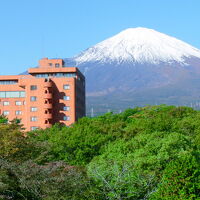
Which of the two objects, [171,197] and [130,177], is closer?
[171,197]

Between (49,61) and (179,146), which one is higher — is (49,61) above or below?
above

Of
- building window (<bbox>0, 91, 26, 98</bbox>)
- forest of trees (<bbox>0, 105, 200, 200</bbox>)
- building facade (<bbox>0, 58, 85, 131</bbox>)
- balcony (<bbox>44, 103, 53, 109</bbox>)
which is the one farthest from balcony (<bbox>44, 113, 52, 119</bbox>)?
forest of trees (<bbox>0, 105, 200, 200</bbox>)

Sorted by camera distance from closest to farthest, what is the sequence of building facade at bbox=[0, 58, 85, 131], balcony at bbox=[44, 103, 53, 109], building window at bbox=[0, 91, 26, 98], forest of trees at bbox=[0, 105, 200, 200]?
forest of trees at bbox=[0, 105, 200, 200]
balcony at bbox=[44, 103, 53, 109]
building facade at bbox=[0, 58, 85, 131]
building window at bbox=[0, 91, 26, 98]

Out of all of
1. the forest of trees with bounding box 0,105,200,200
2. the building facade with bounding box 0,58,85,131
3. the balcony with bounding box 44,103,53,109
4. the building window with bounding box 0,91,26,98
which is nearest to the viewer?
the forest of trees with bounding box 0,105,200,200

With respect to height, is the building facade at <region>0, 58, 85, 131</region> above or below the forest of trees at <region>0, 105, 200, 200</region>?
above

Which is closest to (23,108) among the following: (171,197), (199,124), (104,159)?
(199,124)

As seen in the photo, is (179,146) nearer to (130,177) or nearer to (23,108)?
(130,177)

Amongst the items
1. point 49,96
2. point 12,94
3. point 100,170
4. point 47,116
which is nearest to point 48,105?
point 49,96

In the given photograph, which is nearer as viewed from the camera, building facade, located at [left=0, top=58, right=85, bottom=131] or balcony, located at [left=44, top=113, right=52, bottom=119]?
balcony, located at [left=44, top=113, right=52, bottom=119]

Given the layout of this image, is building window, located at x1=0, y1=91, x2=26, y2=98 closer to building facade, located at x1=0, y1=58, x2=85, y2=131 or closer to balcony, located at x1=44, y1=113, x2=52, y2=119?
building facade, located at x1=0, y1=58, x2=85, y2=131

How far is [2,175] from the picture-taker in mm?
28562

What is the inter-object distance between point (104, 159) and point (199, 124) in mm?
21087

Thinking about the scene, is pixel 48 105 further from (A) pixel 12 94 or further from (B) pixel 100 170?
(B) pixel 100 170

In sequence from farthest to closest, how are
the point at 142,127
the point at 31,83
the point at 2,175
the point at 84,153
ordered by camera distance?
the point at 31,83, the point at 142,127, the point at 84,153, the point at 2,175
